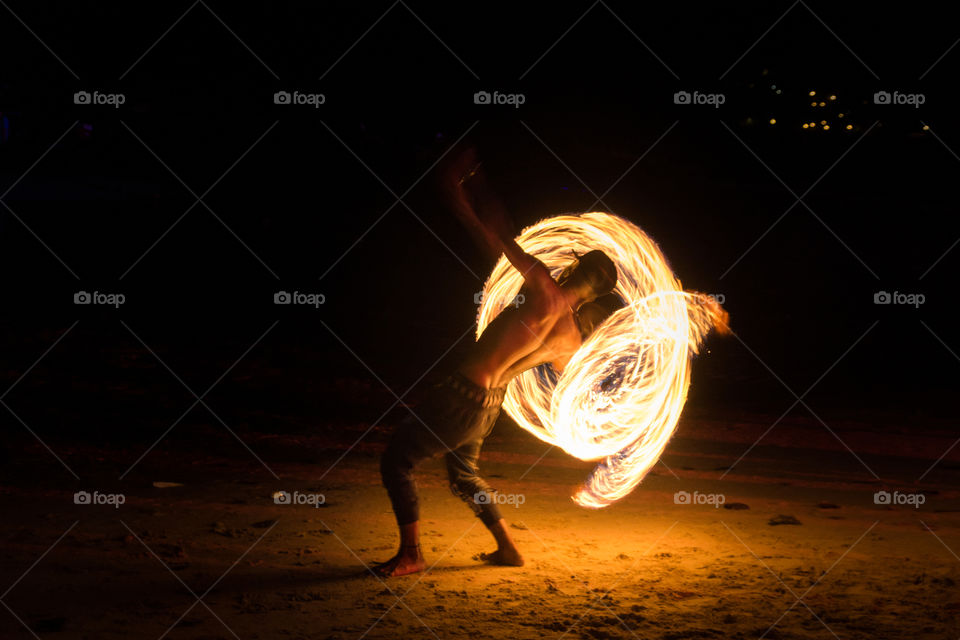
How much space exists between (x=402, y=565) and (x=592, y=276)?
6.87 feet

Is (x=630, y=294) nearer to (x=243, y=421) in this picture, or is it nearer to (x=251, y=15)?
(x=243, y=421)

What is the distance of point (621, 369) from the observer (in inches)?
281

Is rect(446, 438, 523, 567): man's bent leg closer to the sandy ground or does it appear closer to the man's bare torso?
the sandy ground

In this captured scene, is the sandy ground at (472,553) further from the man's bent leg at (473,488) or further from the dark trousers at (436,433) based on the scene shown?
the dark trousers at (436,433)

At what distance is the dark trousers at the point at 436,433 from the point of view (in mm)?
5785

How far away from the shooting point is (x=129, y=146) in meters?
37.3

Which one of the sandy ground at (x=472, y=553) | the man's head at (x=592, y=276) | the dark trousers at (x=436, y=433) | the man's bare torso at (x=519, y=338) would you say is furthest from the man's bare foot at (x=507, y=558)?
the man's head at (x=592, y=276)

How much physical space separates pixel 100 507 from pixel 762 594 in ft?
15.2

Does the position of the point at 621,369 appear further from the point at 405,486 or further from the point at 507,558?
the point at 405,486

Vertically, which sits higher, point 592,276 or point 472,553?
point 592,276

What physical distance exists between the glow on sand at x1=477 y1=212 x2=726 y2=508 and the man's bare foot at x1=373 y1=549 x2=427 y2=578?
1166 mm

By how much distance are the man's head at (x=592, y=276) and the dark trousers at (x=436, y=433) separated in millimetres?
810

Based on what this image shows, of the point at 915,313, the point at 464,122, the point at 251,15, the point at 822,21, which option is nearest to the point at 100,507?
the point at 251,15

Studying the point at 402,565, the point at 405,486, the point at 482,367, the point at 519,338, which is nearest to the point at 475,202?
the point at 519,338
